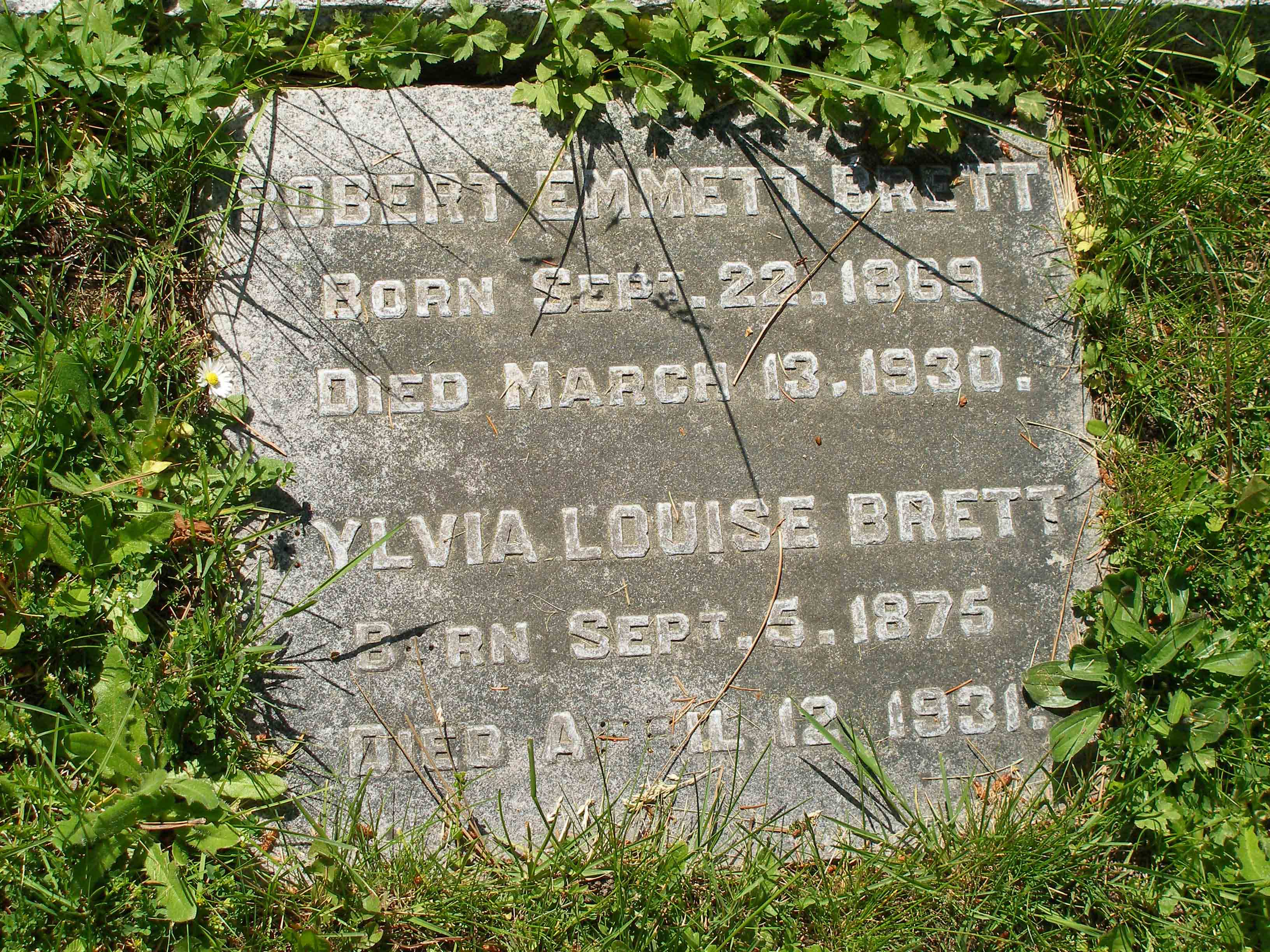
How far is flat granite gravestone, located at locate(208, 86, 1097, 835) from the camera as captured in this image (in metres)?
2.08

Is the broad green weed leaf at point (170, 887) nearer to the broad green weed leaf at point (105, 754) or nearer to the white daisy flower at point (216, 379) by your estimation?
the broad green weed leaf at point (105, 754)

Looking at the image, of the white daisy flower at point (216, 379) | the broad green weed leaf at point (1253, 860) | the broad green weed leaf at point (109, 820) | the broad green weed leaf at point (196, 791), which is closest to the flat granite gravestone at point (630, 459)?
the white daisy flower at point (216, 379)

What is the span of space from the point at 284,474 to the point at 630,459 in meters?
0.83

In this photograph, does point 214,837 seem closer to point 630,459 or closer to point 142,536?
point 142,536

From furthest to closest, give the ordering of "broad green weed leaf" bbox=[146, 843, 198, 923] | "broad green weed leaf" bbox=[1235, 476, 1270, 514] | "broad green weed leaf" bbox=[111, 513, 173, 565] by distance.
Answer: "broad green weed leaf" bbox=[1235, 476, 1270, 514] → "broad green weed leaf" bbox=[111, 513, 173, 565] → "broad green weed leaf" bbox=[146, 843, 198, 923]

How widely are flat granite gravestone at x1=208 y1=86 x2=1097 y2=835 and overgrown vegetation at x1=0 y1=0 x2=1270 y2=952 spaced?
0.38ft

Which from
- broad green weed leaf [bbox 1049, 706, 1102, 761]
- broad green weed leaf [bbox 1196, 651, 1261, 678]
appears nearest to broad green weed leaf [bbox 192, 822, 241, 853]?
broad green weed leaf [bbox 1049, 706, 1102, 761]

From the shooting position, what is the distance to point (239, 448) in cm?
213

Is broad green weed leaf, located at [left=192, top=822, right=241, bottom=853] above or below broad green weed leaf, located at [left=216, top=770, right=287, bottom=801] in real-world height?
below

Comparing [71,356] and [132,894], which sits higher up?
[71,356]

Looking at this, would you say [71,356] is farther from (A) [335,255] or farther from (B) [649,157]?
(B) [649,157]

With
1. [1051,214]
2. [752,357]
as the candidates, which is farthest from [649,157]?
[1051,214]

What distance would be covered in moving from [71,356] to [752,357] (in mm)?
1658

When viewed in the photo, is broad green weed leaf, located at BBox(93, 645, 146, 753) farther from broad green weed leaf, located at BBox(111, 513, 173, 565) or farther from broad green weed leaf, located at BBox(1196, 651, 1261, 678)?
broad green weed leaf, located at BBox(1196, 651, 1261, 678)
